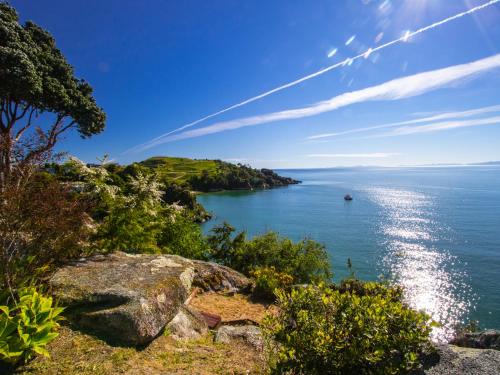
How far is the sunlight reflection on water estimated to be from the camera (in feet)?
109

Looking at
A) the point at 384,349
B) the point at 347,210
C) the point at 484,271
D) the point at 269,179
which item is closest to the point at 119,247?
the point at 384,349

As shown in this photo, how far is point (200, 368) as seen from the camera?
5805 mm

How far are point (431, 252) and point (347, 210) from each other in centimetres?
4044

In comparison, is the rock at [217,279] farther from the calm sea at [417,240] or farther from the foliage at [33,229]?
Answer: the calm sea at [417,240]

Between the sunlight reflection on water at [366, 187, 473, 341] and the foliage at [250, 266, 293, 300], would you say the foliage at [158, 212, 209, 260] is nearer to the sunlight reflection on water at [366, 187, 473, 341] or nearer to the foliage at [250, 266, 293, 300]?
the foliage at [250, 266, 293, 300]

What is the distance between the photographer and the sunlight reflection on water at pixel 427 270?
1305 inches

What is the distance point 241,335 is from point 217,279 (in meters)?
6.59

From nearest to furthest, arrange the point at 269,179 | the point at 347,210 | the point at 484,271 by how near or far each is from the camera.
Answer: the point at 484,271, the point at 347,210, the point at 269,179

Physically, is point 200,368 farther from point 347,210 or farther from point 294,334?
point 347,210

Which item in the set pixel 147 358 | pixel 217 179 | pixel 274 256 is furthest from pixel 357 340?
pixel 217 179

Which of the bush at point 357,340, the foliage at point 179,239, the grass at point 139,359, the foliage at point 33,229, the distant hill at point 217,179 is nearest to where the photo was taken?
the bush at point 357,340

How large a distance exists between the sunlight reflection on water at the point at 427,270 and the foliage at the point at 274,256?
6.99 metres

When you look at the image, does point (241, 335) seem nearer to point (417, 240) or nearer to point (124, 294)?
point (124, 294)

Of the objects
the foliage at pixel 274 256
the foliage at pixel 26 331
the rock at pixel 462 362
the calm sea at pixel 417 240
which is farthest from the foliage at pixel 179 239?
the rock at pixel 462 362
